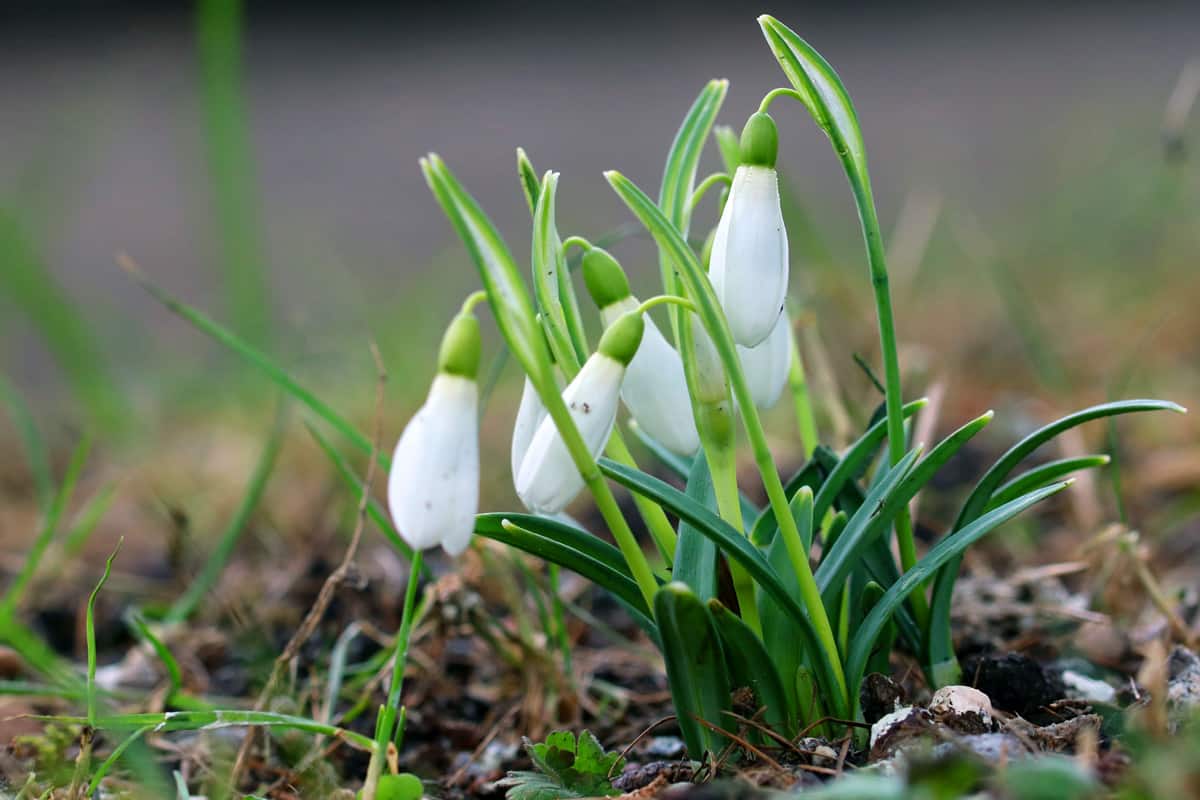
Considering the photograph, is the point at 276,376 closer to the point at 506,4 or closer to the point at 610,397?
the point at 610,397

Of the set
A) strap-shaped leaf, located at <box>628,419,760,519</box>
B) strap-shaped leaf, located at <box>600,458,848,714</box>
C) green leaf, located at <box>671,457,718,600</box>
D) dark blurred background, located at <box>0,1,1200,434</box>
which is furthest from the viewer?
dark blurred background, located at <box>0,1,1200,434</box>

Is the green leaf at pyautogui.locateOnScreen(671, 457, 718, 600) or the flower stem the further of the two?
the green leaf at pyautogui.locateOnScreen(671, 457, 718, 600)

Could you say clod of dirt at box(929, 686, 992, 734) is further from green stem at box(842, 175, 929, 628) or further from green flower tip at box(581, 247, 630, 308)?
green flower tip at box(581, 247, 630, 308)

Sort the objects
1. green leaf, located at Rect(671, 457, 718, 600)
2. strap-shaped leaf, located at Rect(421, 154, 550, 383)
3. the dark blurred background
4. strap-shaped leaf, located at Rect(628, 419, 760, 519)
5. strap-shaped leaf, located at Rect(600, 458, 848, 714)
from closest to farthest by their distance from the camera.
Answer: strap-shaped leaf, located at Rect(421, 154, 550, 383) < strap-shaped leaf, located at Rect(600, 458, 848, 714) < green leaf, located at Rect(671, 457, 718, 600) < strap-shaped leaf, located at Rect(628, 419, 760, 519) < the dark blurred background

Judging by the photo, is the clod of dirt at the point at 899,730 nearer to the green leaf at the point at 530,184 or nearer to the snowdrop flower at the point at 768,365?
the snowdrop flower at the point at 768,365

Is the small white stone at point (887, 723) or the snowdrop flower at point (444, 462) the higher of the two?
the snowdrop flower at point (444, 462)

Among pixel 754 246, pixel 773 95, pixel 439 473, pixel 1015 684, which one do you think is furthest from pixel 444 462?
pixel 1015 684

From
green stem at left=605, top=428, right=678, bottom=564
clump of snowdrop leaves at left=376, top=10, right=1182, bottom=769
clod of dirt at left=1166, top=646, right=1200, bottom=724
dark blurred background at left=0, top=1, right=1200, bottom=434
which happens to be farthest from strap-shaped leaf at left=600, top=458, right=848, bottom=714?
dark blurred background at left=0, top=1, right=1200, bottom=434

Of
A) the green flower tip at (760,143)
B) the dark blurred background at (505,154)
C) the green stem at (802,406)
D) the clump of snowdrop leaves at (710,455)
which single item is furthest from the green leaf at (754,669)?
the dark blurred background at (505,154)
